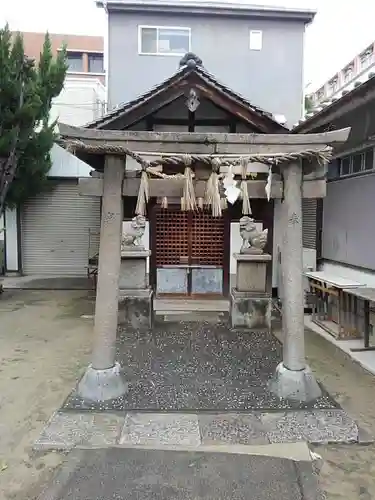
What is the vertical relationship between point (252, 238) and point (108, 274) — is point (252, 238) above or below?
above

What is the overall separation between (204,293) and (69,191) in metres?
7.65

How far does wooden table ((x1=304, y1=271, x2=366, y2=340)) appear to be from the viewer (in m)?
7.82

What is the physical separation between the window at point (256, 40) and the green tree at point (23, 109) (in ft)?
21.4

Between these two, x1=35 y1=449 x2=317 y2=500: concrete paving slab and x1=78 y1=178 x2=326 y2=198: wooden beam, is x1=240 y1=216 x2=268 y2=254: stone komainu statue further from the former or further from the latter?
x1=35 y1=449 x2=317 y2=500: concrete paving slab

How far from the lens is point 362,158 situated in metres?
7.72

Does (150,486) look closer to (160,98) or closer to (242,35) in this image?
(160,98)

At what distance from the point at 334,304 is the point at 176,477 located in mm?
6204

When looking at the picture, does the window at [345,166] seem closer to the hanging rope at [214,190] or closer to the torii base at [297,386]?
the hanging rope at [214,190]

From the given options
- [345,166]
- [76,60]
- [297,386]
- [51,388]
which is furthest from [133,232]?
[76,60]

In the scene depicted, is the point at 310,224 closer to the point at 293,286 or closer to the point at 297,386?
the point at 293,286

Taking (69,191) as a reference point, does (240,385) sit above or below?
below

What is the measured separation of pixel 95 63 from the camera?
86.7 ft

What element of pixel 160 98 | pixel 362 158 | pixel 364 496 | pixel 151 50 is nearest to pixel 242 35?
pixel 151 50

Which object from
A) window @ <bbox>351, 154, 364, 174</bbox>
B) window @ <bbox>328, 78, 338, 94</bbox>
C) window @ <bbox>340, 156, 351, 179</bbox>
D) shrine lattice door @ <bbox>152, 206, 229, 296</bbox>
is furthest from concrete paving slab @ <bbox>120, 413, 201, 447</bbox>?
window @ <bbox>328, 78, 338, 94</bbox>
